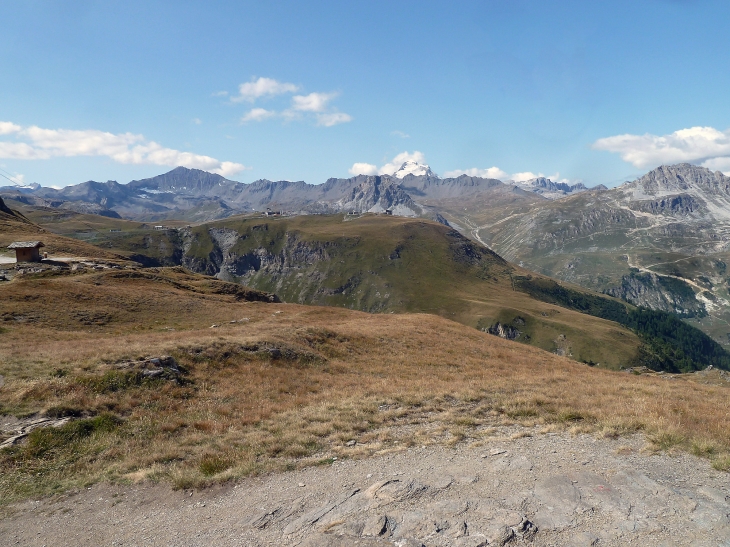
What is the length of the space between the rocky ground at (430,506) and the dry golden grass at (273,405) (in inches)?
46.1

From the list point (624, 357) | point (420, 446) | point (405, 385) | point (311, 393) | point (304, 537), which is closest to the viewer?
point (304, 537)

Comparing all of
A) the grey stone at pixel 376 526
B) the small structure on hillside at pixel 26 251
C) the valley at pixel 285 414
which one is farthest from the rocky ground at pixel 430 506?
the small structure on hillside at pixel 26 251

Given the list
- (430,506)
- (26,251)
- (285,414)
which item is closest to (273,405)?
(285,414)

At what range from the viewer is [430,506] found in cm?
1028

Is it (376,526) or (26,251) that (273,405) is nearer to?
(376,526)

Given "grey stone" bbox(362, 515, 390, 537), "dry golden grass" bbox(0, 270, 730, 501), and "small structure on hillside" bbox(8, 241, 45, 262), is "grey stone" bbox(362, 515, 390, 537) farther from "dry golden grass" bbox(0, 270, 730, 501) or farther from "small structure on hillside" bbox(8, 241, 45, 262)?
"small structure on hillside" bbox(8, 241, 45, 262)

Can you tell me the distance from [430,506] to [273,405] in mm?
11926

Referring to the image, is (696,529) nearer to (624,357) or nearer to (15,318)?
(15,318)

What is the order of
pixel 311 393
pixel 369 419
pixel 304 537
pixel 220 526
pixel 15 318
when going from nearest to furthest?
pixel 304 537, pixel 220 526, pixel 369 419, pixel 311 393, pixel 15 318

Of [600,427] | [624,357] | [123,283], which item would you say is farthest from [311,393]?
[624,357]

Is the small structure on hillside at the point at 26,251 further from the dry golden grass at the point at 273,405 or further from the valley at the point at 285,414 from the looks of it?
the dry golden grass at the point at 273,405

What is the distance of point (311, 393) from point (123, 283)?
50.0 meters

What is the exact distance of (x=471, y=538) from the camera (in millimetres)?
8898

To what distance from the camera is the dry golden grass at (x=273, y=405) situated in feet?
45.7
